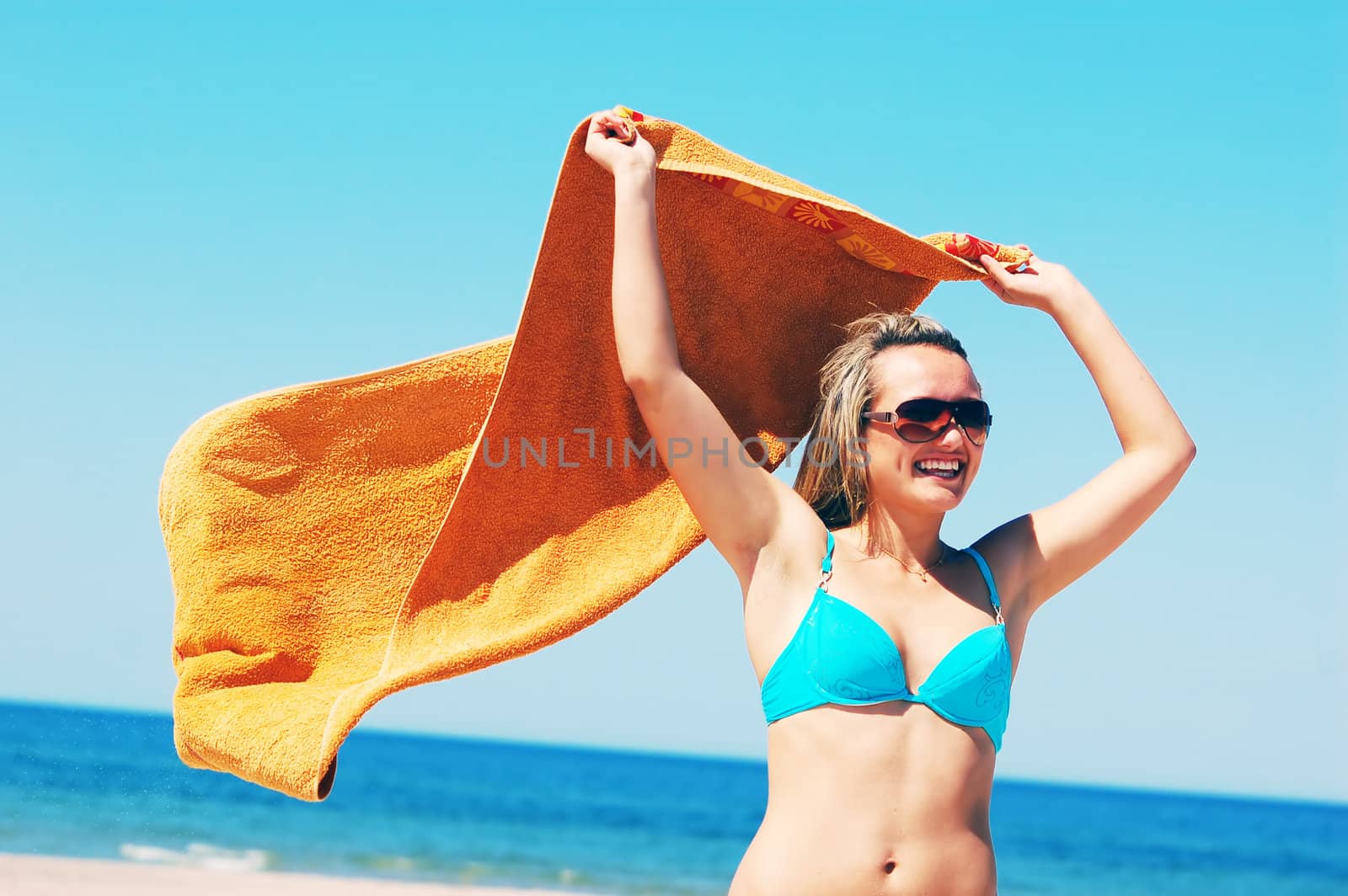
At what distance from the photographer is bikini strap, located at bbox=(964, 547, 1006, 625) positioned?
107 inches

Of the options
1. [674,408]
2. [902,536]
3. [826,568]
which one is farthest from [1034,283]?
[674,408]

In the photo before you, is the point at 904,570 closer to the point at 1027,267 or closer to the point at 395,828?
the point at 1027,267

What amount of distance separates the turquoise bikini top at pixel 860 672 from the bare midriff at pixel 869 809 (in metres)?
0.03

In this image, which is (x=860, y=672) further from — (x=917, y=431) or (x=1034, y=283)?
(x=1034, y=283)

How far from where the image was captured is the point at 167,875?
13.5 m

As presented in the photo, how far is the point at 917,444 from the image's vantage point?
8.79 feet

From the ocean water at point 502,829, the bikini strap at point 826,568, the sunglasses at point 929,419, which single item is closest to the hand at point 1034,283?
the sunglasses at point 929,419

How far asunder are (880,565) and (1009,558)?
35 centimetres

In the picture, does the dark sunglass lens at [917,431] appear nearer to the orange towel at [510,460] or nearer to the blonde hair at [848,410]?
the blonde hair at [848,410]

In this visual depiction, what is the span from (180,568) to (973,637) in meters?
1.88

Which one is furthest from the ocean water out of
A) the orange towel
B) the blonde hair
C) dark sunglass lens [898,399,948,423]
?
dark sunglass lens [898,399,948,423]

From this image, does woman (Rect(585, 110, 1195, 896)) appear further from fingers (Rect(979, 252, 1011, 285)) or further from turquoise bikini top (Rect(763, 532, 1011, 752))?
fingers (Rect(979, 252, 1011, 285))

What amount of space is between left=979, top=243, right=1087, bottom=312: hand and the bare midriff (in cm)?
114

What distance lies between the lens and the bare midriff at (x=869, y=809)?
2.40 meters
